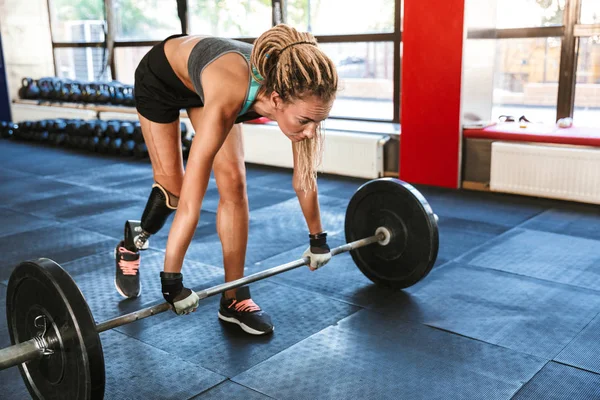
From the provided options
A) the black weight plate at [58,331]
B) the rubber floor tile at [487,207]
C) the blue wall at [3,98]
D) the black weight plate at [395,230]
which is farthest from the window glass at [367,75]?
the blue wall at [3,98]

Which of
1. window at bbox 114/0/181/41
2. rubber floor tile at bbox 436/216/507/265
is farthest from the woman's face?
window at bbox 114/0/181/41

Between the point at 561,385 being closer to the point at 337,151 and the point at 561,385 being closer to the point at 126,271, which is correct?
the point at 126,271

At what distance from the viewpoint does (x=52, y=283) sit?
4.25 feet

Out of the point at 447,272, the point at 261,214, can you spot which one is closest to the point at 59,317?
the point at 447,272

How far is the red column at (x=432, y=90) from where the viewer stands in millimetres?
3553

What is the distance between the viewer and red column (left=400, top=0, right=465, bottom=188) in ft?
11.7

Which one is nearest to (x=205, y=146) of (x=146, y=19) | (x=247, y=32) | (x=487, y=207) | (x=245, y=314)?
(x=245, y=314)

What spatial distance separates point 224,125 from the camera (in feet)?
4.64

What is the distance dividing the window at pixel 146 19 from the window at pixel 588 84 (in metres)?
3.46

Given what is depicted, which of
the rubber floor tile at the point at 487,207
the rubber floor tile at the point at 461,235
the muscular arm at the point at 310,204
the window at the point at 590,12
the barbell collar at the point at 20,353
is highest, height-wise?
the window at the point at 590,12

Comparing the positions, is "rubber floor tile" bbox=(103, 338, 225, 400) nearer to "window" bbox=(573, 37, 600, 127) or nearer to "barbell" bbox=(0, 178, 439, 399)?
"barbell" bbox=(0, 178, 439, 399)

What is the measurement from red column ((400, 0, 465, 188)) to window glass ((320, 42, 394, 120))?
0.49 metres

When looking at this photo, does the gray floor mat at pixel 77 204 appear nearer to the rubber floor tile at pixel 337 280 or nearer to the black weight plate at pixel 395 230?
the rubber floor tile at pixel 337 280

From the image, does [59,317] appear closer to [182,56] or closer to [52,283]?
[52,283]
